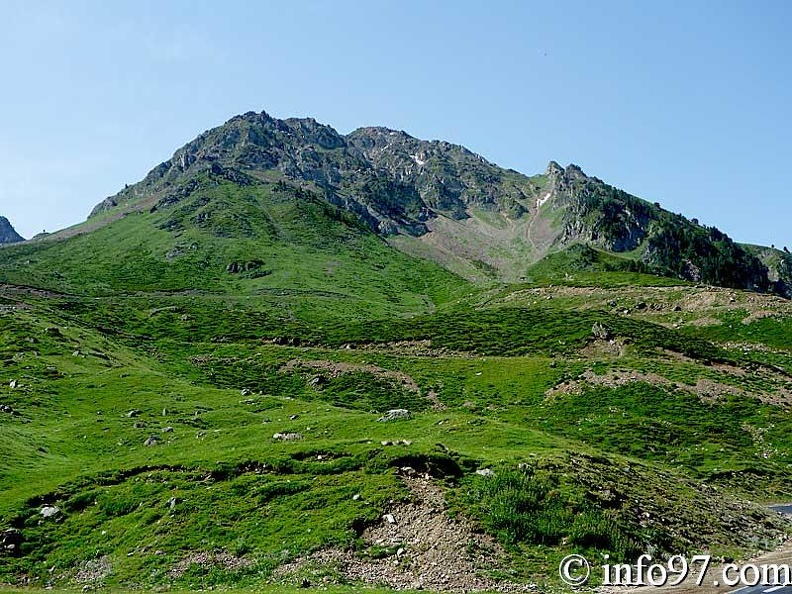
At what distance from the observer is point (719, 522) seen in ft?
106

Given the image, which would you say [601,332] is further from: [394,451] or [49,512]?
[49,512]

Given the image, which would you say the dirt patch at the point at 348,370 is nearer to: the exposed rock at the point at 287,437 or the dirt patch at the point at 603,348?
the dirt patch at the point at 603,348

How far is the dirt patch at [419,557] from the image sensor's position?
24.4 metres

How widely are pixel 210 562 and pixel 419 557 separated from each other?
9.15m

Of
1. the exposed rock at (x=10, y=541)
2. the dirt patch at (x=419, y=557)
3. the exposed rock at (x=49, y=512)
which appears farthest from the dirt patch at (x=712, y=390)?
the exposed rock at (x=10, y=541)

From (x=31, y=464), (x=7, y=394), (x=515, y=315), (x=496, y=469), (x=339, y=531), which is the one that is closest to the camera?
(x=339, y=531)

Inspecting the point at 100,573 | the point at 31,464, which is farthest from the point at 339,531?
the point at 31,464

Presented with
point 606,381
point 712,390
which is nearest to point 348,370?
point 606,381

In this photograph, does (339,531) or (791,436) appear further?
(791,436)

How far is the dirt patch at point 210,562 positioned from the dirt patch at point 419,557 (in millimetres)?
2091

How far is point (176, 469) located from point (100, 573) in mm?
8730

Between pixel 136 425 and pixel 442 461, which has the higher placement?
pixel 442 461

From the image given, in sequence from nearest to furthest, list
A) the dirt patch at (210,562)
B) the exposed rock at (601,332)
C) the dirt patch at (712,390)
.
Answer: the dirt patch at (210,562) → the dirt patch at (712,390) → the exposed rock at (601,332)

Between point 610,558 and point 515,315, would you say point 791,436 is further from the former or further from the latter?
point 515,315
